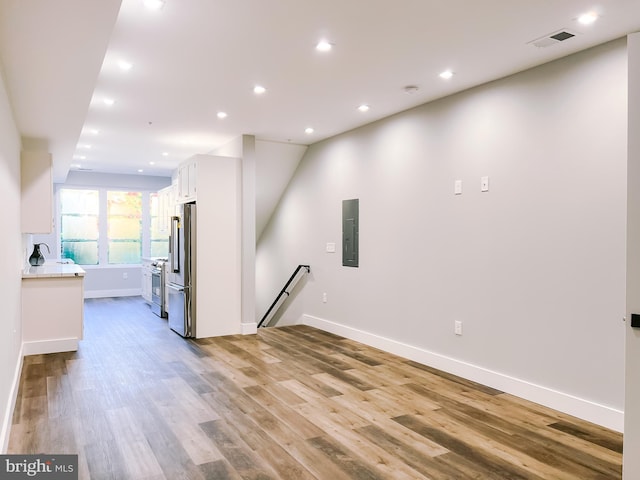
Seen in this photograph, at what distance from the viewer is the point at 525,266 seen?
358 cm

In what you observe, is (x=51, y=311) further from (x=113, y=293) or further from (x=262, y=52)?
(x=113, y=293)

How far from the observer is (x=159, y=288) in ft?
24.3

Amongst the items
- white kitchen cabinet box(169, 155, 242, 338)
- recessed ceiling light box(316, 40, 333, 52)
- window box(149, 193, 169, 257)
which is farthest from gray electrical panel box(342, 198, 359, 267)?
window box(149, 193, 169, 257)

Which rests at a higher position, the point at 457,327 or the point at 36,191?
the point at 36,191

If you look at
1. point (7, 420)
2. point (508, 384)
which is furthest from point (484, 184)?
point (7, 420)

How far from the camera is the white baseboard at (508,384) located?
10.0 ft

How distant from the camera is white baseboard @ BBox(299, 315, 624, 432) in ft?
10.0

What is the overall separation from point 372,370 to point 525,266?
1698 mm

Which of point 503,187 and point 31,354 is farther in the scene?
point 31,354

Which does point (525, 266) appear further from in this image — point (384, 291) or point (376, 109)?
point (376, 109)

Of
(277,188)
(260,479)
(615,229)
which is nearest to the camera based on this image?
(260,479)

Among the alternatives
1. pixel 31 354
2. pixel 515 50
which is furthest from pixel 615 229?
pixel 31 354

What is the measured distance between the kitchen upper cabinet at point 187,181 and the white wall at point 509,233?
78.2 inches

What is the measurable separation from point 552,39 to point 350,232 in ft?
10.3
